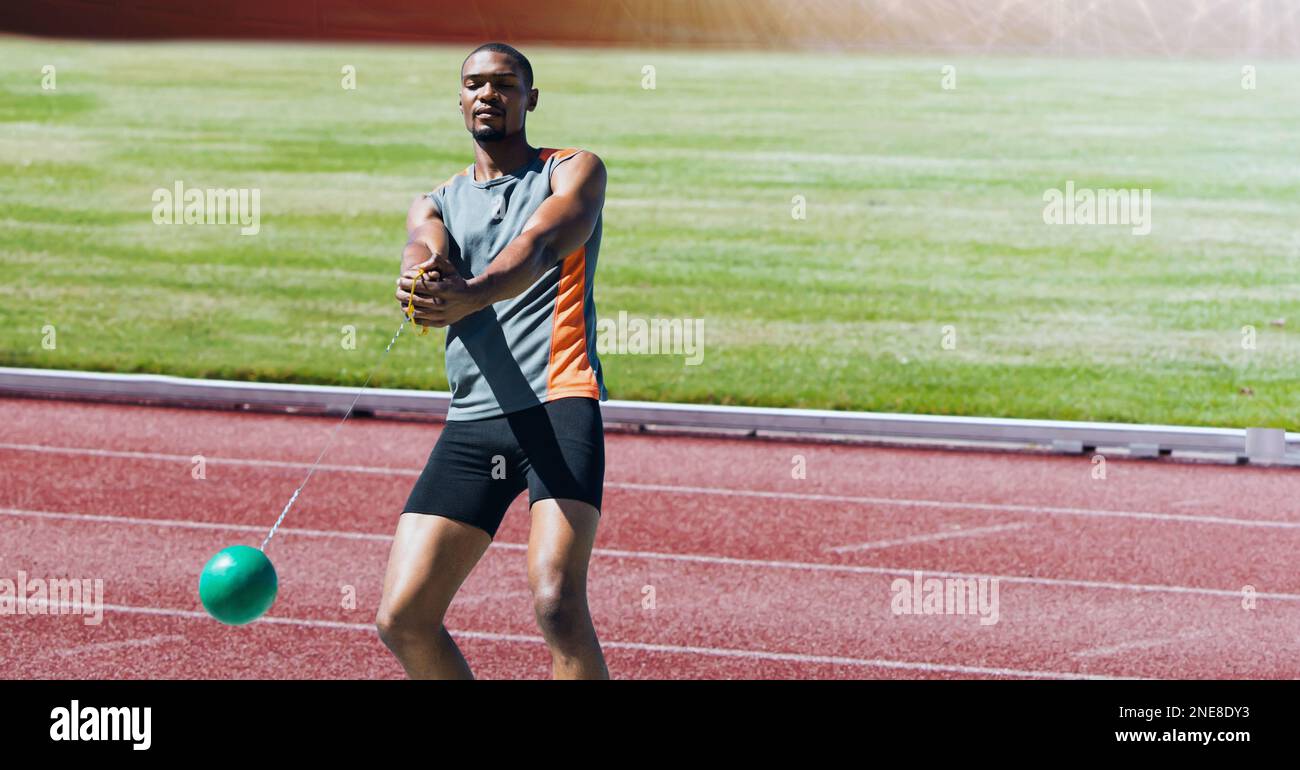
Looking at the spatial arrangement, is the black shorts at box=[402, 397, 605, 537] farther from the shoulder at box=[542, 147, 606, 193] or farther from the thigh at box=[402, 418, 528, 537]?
the shoulder at box=[542, 147, 606, 193]

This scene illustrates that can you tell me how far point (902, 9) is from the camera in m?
31.0

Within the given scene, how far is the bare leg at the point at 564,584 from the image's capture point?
15.0ft

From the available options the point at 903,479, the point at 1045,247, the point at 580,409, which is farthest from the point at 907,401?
the point at 580,409

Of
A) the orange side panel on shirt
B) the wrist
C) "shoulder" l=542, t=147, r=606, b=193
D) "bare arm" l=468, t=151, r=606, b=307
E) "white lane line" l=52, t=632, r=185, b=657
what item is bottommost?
"white lane line" l=52, t=632, r=185, b=657

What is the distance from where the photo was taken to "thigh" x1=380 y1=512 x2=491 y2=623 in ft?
15.3

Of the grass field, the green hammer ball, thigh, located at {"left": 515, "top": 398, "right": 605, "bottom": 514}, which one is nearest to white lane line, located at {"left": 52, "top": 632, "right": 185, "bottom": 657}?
the green hammer ball

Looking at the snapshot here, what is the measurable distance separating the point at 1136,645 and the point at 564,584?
12.8ft

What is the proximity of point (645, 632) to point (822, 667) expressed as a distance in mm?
915

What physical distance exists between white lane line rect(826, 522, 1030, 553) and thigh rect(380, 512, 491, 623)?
471 centimetres

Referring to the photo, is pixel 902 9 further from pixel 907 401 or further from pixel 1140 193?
pixel 907 401

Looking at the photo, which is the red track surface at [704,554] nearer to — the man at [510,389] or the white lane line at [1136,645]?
the white lane line at [1136,645]

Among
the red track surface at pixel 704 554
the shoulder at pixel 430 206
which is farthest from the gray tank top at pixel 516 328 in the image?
the red track surface at pixel 704 554

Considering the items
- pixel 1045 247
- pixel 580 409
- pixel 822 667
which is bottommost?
pixel 822 667

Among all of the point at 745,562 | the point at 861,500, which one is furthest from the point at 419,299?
the point at 861,500
